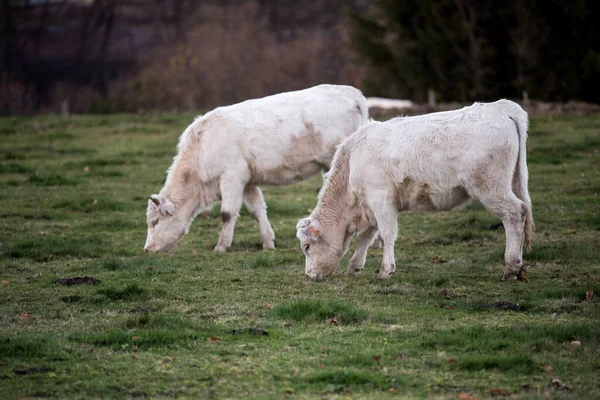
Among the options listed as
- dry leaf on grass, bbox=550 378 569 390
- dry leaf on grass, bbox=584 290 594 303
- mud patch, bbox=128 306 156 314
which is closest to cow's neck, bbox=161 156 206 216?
mud patch, bbox=128 306 156 314

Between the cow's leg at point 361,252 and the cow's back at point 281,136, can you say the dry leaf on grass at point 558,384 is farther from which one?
the cow's back at point 281,136

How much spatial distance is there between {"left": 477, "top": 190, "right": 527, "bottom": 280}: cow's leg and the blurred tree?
22.4 m

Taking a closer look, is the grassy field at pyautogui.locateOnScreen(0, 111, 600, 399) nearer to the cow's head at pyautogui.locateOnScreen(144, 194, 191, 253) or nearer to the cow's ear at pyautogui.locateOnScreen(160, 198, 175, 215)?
the cow's head at pyautogui.locateOnScreen(144, 194, 191, 253)

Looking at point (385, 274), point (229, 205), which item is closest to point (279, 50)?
point (229, 205)

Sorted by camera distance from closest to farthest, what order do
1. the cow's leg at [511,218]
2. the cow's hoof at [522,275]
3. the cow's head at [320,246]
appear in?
the cow's leg at [511,218] < the cow's hoof at [522,275] < the cow's head at [320,246]

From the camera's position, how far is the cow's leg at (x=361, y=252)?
12.0 m

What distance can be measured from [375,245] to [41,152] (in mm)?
14427

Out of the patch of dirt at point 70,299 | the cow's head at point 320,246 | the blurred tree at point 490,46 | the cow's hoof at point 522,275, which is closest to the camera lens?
the patch of dirt at point 70,299

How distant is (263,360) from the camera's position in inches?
316

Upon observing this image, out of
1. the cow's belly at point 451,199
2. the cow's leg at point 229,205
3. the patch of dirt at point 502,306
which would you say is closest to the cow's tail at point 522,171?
the cow's belly at point 451,199

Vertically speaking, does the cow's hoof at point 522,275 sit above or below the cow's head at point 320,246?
below

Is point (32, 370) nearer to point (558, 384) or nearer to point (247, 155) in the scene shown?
point (558, 384)

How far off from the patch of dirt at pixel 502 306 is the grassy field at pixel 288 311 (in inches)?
0.8

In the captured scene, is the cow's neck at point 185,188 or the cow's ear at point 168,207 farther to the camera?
the cow's neck at point 185,188
